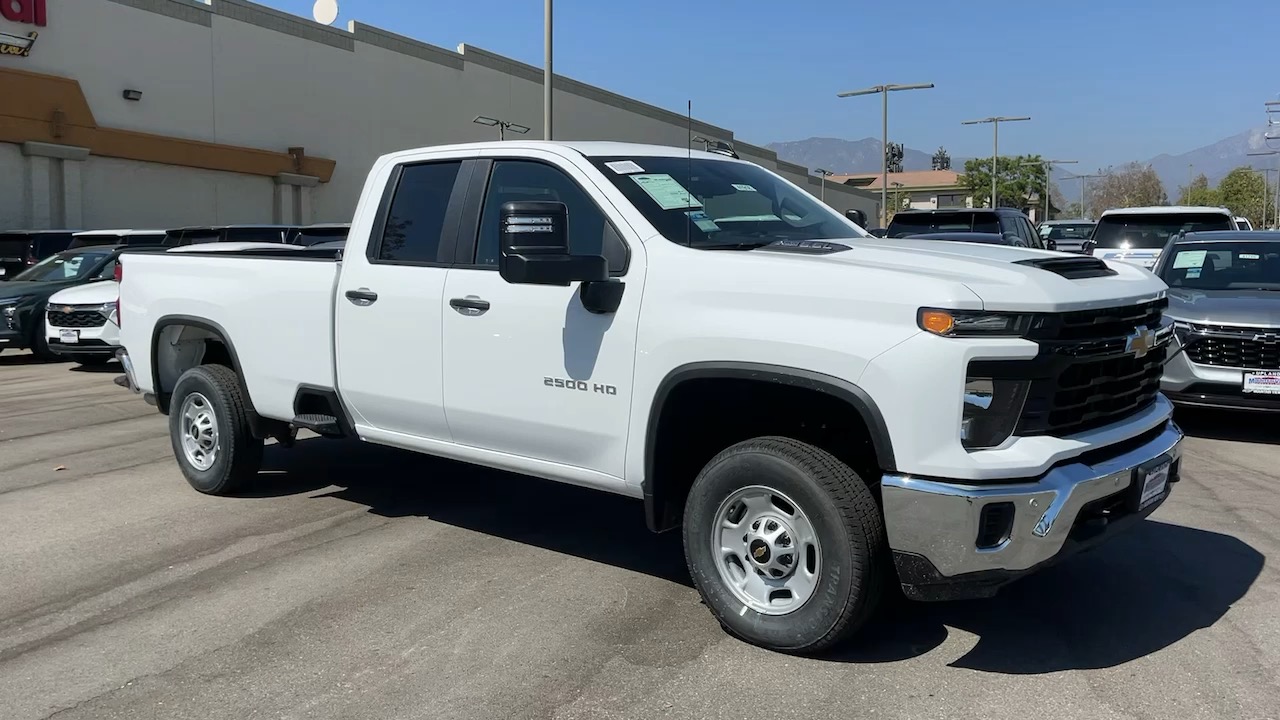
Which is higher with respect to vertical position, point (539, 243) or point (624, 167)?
point (624, 167)

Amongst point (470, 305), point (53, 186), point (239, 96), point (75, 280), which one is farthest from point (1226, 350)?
point (239, 96)

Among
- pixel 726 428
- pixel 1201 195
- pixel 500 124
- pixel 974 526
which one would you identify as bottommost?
pixel 974 526

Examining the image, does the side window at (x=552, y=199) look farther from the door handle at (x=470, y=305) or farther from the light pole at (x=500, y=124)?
the light pole at (x=500, y=124)

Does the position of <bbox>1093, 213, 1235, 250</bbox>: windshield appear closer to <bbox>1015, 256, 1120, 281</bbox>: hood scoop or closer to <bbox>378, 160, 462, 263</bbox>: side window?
<bbox>1015, 256, 1120, 281</bbox>: hood scoop

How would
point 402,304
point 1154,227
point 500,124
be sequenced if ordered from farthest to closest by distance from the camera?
point 500,124 < point 1154,227 < point 402,304

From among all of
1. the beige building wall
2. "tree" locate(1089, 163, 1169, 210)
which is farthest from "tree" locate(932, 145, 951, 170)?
the beige building wall

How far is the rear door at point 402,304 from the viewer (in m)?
5.30

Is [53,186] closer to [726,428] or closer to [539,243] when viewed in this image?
[539,243]

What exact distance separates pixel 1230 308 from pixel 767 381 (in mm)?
5960

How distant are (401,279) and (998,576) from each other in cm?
318

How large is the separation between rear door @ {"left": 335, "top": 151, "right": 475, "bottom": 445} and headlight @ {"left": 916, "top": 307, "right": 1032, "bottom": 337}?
2.45 meters

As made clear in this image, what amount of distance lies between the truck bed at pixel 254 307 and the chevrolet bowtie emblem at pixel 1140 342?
12.7 feet

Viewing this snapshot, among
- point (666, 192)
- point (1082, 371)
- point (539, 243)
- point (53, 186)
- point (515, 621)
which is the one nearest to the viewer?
point (1082, 371)

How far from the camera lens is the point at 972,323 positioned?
12.1 feet
